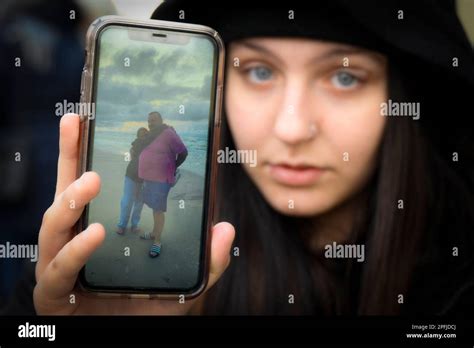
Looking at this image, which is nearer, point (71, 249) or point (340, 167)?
point (71, 249)

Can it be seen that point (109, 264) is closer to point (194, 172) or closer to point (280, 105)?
point (194, 172)

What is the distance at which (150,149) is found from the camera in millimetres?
672

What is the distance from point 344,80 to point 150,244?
0.34 meters

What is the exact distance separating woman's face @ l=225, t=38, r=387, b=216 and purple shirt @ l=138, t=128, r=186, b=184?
0.12 metres

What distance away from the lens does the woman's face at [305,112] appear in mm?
732

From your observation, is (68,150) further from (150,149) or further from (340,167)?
(340,167)

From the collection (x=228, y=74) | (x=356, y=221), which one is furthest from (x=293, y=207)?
(x=228, y=74)

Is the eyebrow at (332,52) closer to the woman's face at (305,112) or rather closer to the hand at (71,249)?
the woman's face at (305,112)

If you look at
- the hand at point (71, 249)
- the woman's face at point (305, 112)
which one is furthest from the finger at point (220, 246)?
the woman's face at point (305, 112)

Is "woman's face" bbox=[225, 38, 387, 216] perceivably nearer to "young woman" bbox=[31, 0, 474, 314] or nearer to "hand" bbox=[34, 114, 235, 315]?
"young woman" bbox=[31, 0, 474, 314]

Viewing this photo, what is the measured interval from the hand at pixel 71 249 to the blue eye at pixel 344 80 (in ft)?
0.81

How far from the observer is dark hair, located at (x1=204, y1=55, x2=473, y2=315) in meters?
0.78

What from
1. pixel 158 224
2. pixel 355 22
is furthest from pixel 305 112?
pixel 158 224

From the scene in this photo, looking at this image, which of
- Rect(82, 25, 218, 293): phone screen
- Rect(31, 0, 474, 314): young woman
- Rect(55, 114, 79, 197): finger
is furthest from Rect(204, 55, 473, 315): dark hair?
Rect(55, 114, 79, 197): finger
